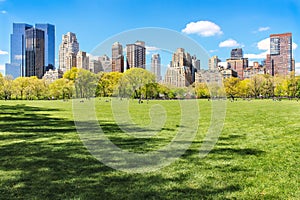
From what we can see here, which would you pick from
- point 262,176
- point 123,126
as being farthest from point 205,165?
point 123,126

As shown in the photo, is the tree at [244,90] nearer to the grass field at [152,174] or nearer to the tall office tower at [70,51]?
the tall office tower at [70,51]

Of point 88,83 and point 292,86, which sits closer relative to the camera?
point 88,83

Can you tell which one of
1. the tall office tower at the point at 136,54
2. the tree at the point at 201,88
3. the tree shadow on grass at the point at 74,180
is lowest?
the tree shadow on grass at the point at 74,180

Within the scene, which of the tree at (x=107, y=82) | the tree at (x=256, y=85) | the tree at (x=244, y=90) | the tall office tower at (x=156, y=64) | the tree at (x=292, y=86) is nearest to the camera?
the tall office tower at (x=156, y=64)

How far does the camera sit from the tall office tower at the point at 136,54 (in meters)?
8.99

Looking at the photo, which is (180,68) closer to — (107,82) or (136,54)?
(136,54)

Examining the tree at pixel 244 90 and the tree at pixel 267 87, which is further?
the tree at pixel 244 90

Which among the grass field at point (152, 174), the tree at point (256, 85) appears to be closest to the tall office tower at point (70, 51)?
the grass field at point (152, 174)

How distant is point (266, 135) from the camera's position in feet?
39.9

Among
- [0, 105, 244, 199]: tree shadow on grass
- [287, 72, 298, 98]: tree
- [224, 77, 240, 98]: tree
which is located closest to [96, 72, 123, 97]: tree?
[0, 105, 244, 199]: tree shadow on grass

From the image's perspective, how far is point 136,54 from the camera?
10.4 metres

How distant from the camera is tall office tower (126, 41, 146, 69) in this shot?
8.99 meters

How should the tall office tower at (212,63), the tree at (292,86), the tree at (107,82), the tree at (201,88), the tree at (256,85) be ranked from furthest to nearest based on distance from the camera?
the tree at (256,85) → the tree at (292,86) → the tree at (201,88) → the tree at (107,82) → the tall office tower at (212,63)

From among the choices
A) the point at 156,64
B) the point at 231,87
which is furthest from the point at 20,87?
the point at 156,64
